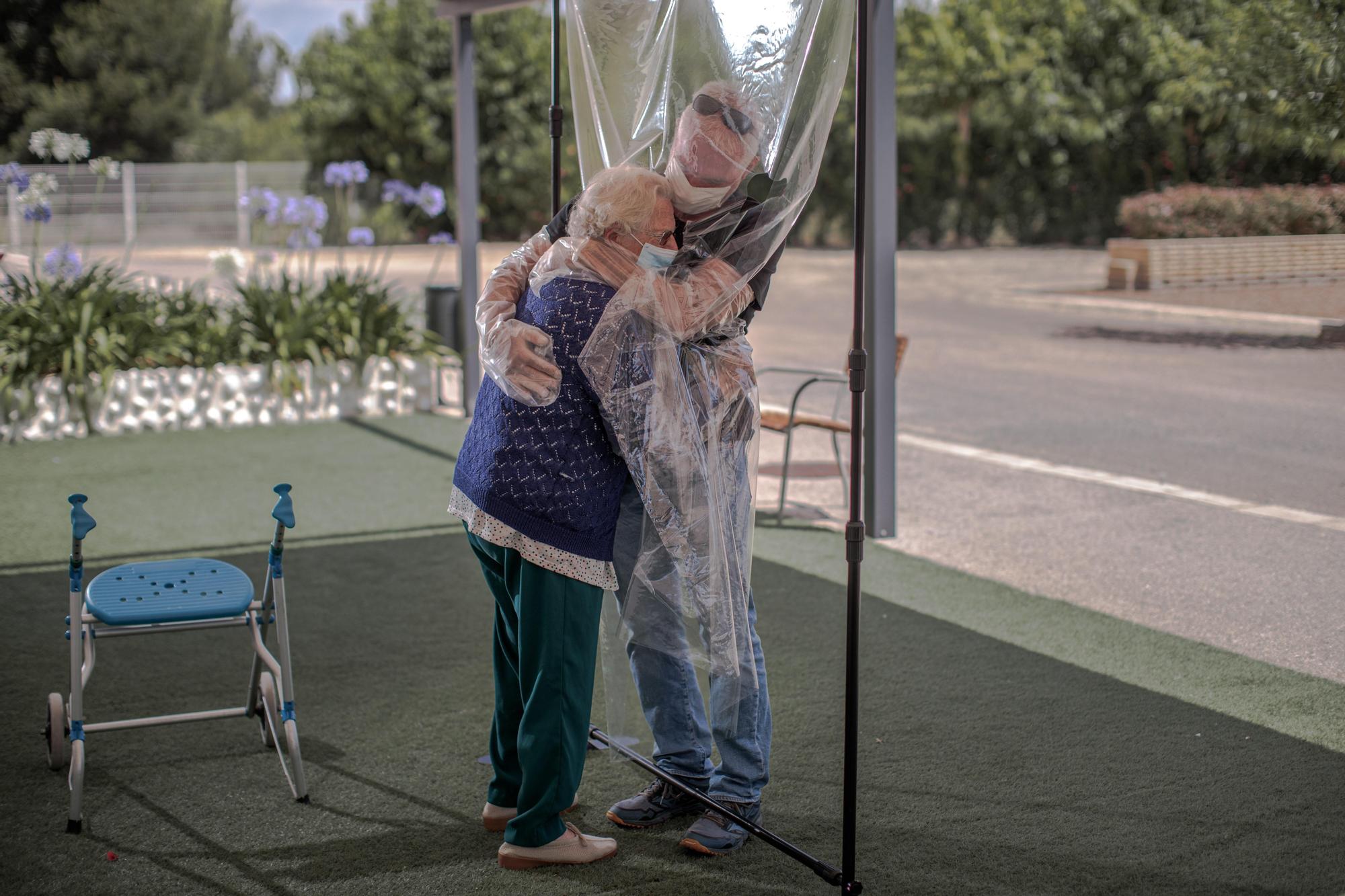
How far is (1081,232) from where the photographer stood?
26391 mm

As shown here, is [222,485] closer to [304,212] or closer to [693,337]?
[304,212]

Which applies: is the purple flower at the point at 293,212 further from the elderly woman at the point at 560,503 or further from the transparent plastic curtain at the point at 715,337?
the elderly woman at the point at 560,503

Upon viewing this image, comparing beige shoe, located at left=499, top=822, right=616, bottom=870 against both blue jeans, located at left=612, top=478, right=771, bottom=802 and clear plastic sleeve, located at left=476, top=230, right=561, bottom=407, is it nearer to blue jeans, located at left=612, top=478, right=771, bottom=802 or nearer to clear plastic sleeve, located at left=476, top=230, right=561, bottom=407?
blue jeans, located at left=612, top=478, right=771, bottom=802

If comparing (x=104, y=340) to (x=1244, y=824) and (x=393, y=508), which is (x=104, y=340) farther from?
(x=1244, y=824)

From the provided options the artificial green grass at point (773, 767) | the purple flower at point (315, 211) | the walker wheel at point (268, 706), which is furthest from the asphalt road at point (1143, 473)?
the purple flower at point (315, 211)

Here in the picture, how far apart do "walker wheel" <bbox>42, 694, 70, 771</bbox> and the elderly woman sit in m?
1.22

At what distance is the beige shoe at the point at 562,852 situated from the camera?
113 inches

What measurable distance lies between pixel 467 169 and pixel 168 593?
6.17 m

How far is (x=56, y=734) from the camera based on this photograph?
3.33m

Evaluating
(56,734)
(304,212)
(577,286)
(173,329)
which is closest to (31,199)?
(173,329)

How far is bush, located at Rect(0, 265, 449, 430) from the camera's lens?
8.30 meters

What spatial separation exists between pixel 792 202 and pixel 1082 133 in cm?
2220

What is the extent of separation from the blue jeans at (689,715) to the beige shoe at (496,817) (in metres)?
0.27

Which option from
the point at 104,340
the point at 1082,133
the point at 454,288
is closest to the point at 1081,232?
the point at 1082,133
